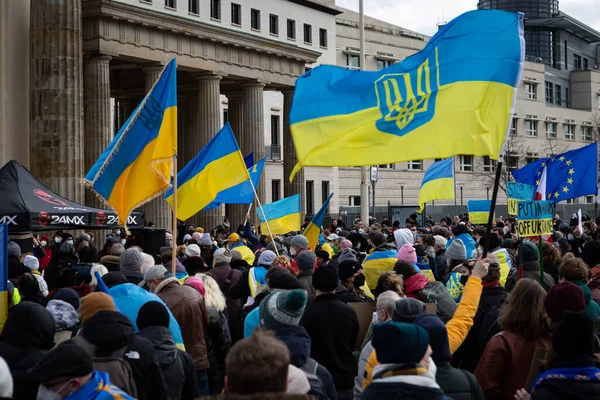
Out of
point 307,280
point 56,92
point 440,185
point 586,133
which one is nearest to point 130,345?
point 307,280

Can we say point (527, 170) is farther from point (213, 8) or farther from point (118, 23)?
point (213, 8)

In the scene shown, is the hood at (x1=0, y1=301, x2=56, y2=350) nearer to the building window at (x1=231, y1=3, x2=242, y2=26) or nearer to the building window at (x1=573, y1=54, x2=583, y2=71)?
the building window at (x1=231, y1=3, x2=242, y2=26)

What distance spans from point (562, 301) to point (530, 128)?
8038 centimetres

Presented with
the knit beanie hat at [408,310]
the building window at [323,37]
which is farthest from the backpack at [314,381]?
the building window at [323,37]

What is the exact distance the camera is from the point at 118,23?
37688 mm

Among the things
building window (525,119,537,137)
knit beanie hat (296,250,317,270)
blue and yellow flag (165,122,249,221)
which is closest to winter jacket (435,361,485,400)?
knit beanie hat (296,250,317,270)

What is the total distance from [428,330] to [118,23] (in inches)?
1333

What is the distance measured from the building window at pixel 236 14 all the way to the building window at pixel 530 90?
4238 centimetres

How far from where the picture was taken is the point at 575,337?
533cm

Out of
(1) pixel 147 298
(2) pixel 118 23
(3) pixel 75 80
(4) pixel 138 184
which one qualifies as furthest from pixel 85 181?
(2) pixel 118 23

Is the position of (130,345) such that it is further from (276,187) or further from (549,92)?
(549,92)

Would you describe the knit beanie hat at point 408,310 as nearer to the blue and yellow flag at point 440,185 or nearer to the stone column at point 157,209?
the blue and yellow flag at point 440,185

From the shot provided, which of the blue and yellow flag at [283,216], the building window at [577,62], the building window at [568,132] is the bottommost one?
the blue and yellow flag at [283,216]

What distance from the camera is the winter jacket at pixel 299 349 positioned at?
6.06 m
